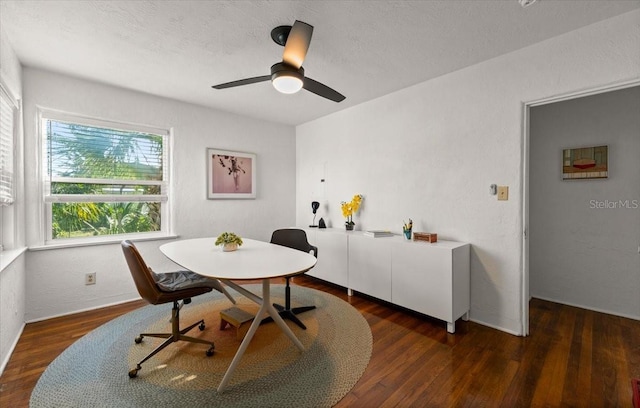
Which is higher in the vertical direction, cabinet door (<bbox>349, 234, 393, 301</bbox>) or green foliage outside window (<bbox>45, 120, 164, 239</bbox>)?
green foliage outside window (<bbox>45, 120, 164, 239</bbox>)

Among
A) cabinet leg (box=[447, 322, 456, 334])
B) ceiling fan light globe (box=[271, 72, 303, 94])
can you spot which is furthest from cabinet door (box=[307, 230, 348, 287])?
ceiling fan light globe (box=[271, 72, 303, 94])

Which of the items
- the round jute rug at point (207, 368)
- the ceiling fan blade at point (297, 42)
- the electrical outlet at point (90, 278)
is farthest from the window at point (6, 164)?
the ceiling fan blade at point (297, 42)

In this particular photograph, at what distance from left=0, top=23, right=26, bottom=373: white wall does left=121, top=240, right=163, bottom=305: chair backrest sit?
3.13ft

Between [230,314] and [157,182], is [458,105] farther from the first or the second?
[157,182]

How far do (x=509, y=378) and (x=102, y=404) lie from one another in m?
2.49

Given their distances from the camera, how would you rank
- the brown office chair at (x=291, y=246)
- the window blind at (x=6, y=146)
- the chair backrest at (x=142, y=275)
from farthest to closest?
the brown office chair at (x=291, y=246)
the window blind at (x=6, y=146)
the chair backrest at (x=142, y=275)

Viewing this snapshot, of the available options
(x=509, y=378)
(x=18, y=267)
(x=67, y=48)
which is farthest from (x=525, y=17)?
(x=18, y=267)

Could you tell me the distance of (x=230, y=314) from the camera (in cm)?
247

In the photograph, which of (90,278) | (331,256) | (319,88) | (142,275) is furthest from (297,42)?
(90,278)

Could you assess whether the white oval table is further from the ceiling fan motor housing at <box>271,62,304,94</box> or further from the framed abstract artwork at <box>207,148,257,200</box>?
the framed abstract artwork at <box>207,148,257,200</box>

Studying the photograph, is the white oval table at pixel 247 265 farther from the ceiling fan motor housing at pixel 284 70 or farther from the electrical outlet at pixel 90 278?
the ceiling fan motor housing at pixel 284 70

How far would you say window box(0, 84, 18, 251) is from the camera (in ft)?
7.35

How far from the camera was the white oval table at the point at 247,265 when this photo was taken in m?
1.74

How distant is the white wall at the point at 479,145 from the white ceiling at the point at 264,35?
155mm
